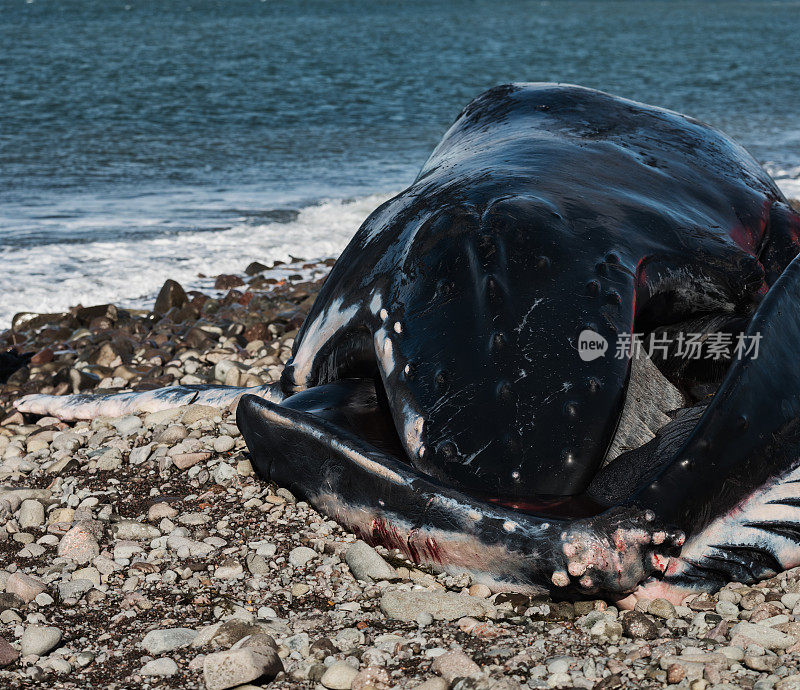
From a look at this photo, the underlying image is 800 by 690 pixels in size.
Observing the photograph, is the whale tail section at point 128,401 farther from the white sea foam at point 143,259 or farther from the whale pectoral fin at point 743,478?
the white sea foam at point 143,259

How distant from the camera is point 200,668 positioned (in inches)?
108

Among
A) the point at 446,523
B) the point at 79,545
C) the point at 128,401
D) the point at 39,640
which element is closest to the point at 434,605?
the point at 446,523

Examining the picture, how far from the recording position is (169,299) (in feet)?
27.1

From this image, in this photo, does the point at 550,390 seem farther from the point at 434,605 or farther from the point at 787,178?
the point at 787,178

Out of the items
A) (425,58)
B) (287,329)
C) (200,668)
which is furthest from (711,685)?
(425,58)

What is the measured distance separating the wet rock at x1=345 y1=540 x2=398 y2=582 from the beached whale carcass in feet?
0.20

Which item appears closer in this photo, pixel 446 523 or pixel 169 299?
pixel 446 523

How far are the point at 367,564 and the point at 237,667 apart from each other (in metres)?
0.65

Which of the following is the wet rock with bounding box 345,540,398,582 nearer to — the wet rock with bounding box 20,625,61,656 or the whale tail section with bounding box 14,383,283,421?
the wet rock with bounding box 20,625,61,656

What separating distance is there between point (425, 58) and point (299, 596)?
3481 cm

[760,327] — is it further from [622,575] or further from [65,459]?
[65,459]

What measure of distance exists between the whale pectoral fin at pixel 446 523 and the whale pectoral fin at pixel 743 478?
0.14 meters

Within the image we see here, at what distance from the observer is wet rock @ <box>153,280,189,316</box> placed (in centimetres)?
824

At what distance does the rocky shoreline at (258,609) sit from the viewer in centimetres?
264
